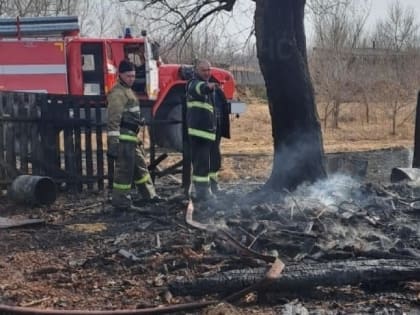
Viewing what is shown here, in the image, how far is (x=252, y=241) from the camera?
5.82 meters

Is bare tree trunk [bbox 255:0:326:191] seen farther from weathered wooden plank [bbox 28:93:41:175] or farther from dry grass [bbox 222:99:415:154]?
dry grass [bbox 222:99:415:154]

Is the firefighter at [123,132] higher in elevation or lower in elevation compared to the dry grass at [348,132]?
higher

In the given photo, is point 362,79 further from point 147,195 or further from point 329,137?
point 147,195

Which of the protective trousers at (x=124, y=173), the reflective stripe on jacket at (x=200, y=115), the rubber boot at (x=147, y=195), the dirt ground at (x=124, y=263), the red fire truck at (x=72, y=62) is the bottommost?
the dirt ground at (x=124, y=263)

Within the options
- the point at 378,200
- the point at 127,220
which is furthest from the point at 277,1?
the point at 127,220

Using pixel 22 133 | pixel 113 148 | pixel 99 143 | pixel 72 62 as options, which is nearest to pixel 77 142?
pixel 99 143

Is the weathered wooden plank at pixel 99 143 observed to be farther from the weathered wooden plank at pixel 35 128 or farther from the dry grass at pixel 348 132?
the dry grass at pixel 348 132

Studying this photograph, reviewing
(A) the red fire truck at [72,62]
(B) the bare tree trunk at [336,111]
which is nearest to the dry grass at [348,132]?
(B) the bare tree trunk at [336,111]

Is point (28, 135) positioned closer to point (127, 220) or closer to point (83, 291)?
point (127, 220)

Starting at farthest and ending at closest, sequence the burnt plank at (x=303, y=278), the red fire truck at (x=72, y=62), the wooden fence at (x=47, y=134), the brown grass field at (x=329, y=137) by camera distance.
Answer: the red fire truck at (x=72, y=62)
the brown grass field at (x=329, y=137)
the wooden fence at (x=47, y=134)
the burnt plank at (x=303, y=278)

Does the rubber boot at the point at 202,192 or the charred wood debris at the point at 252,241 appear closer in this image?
the charred wood debris at the point at 252,241

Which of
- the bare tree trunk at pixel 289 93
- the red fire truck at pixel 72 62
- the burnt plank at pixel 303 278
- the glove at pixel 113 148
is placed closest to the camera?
the burnt plank at pixel 303 278

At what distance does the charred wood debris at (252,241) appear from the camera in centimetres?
470

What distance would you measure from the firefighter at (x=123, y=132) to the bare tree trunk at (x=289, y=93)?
2183 mm
